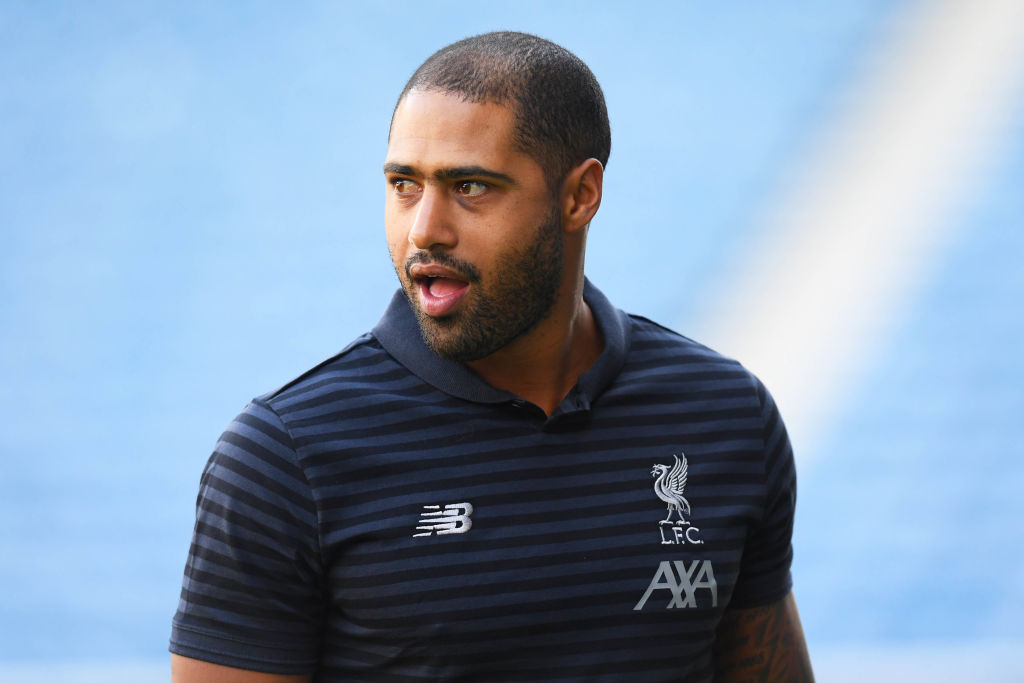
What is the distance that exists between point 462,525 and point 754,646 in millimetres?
406

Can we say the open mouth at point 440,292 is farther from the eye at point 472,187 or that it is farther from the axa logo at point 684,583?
the axa logo at point 684,583

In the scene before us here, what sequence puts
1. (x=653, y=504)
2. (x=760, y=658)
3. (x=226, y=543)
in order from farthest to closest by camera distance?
1. (x=760, y=658)
2. (x=653, y=504)
3. (x=226, y=543)

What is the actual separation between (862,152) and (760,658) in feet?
12.3

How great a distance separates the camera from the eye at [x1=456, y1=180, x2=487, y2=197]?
3.62 ft

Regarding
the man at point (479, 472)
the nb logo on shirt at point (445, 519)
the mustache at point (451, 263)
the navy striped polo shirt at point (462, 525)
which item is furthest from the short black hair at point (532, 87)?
the nb logo on shirt at point (445, 519)

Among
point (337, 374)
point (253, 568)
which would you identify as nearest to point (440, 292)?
point (337, 374)

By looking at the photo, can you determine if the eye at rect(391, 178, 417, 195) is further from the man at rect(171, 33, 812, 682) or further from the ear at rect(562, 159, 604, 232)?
the ear at rect(562, 159, 604, 232)

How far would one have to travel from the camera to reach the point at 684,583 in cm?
117

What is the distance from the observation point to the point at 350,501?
109 cm

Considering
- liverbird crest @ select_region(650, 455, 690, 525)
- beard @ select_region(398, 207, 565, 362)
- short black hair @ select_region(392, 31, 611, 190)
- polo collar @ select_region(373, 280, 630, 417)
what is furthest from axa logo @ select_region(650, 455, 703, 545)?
short black hair @ select_region(392, 31, 611, 190)

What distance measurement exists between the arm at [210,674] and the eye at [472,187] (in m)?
0.47

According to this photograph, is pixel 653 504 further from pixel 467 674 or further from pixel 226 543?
pixel 226 543

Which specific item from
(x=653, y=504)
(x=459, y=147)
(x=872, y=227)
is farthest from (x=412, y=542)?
(x=872, y=227)

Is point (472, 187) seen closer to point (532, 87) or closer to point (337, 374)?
point (532, 87)
